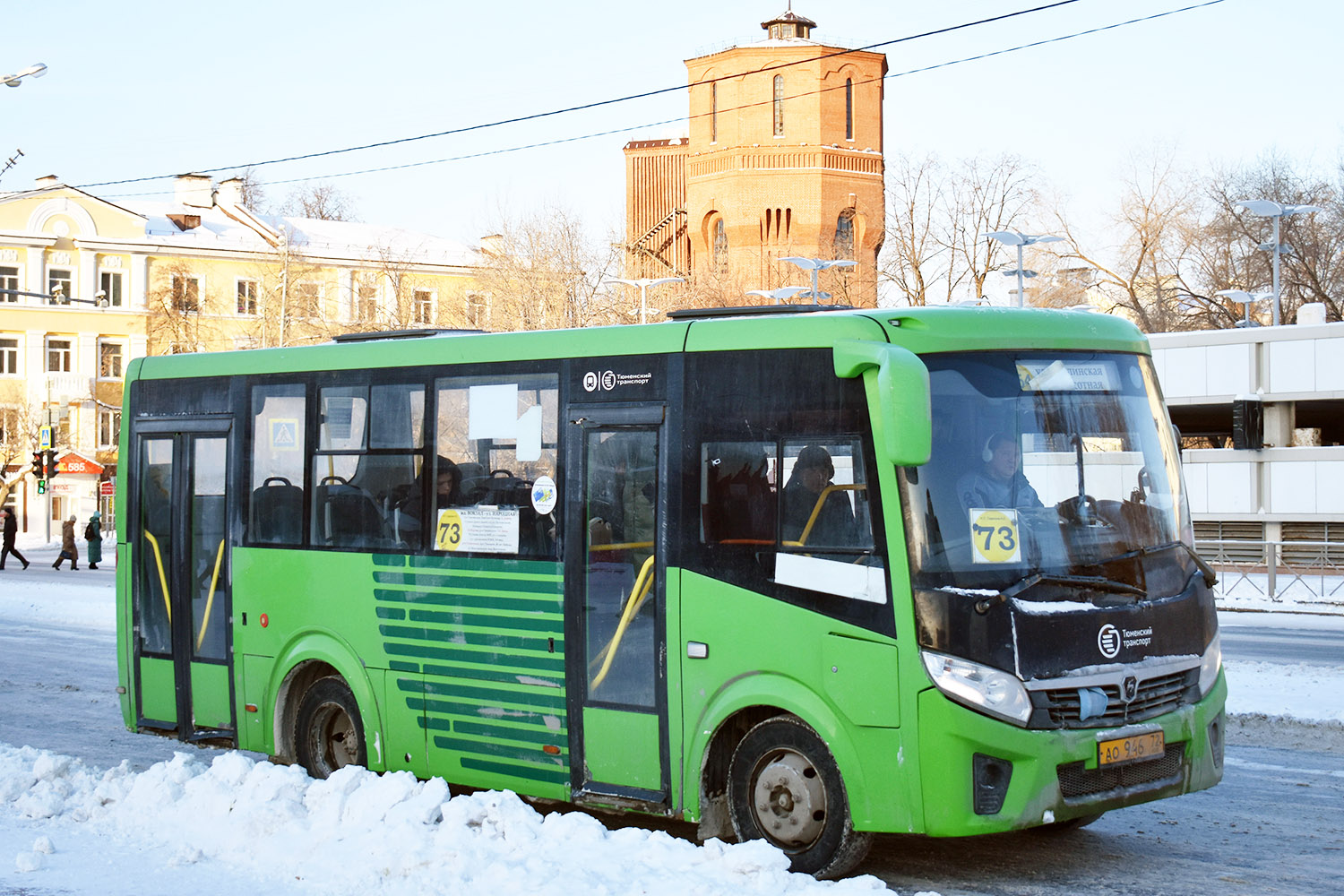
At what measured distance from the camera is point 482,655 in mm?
9078

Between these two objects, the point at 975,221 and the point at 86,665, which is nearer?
the point at 86,665

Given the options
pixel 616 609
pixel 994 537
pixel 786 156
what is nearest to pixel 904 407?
pixel 994 537

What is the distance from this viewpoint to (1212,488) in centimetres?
3841

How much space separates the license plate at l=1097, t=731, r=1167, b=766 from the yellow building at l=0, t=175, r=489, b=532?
5731 centimetres

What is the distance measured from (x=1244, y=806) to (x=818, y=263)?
130ft

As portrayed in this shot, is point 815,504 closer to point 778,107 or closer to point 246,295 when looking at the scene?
point 246,295

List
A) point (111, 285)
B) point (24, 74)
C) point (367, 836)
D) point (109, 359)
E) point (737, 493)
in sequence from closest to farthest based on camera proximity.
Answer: point (367, 836)
point (737, 493)
point (24, 74)
point (111, 285)
point (109, 359)

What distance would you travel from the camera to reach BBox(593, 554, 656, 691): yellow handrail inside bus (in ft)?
27.1

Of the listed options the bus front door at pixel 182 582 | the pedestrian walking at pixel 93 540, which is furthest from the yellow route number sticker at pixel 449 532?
the pedestrian walking at pixel 93 540

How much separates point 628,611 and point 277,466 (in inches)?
129

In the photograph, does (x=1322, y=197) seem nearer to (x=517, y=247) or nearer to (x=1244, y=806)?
(x=517, y=247)

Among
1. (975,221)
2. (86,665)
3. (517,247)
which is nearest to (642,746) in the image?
(86,665)

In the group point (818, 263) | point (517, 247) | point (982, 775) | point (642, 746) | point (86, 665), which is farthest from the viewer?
point (517, 247)

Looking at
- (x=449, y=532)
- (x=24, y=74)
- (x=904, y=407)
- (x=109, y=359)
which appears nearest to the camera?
(x=904, y=407)
